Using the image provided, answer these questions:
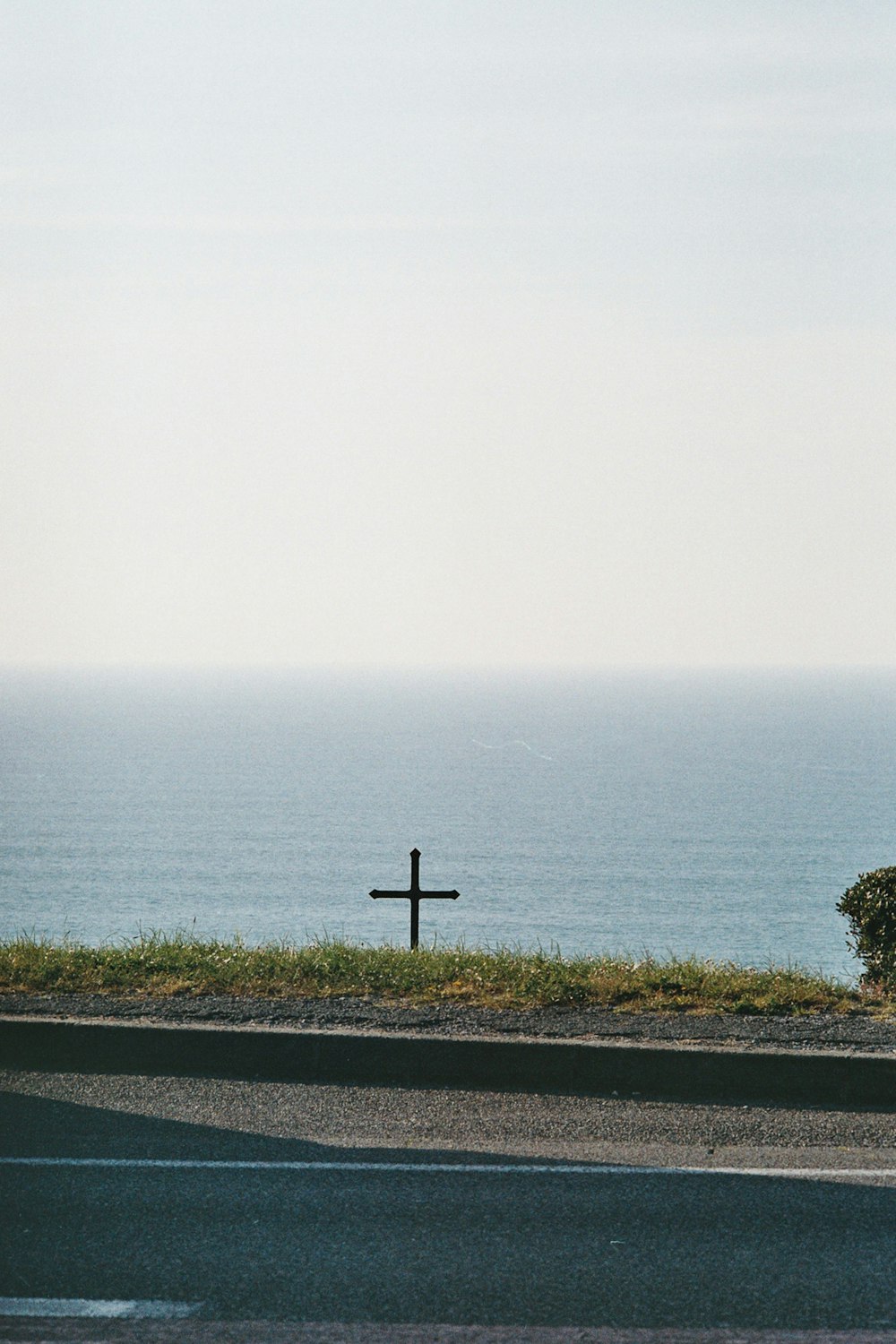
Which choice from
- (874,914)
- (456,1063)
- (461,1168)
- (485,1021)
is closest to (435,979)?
(485,1021)

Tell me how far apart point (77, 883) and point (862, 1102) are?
92.6 meters

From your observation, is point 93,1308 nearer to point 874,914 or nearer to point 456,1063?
point 456,1063

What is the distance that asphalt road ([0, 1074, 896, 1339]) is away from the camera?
4.60 metres

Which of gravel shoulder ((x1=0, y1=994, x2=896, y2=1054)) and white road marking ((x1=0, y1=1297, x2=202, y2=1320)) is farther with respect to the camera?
gravel shoulder ((x1=0, y1=994, x2=896, y2=1054))

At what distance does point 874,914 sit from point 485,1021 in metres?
5.25

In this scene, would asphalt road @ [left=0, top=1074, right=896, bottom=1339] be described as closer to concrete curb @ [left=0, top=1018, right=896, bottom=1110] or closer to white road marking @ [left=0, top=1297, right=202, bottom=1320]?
white road marking @ [left=0, top=1297, right=202, bottom=1320]

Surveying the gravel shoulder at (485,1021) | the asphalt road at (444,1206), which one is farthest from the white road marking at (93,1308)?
the gravel shoulder at (485,1021)

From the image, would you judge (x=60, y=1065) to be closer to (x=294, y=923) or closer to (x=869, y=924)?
(x=869, y=924)

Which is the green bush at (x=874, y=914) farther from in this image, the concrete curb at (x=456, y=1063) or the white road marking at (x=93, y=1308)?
the white road marking at (x=93, y=1308)

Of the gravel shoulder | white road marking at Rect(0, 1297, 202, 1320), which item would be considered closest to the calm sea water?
the gravel shoulder

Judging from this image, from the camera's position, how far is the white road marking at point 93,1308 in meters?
4.40

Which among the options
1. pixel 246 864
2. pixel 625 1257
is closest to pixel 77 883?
pixel 246 864

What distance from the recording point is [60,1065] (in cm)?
757

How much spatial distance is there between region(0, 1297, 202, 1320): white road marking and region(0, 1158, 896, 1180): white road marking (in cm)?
136
